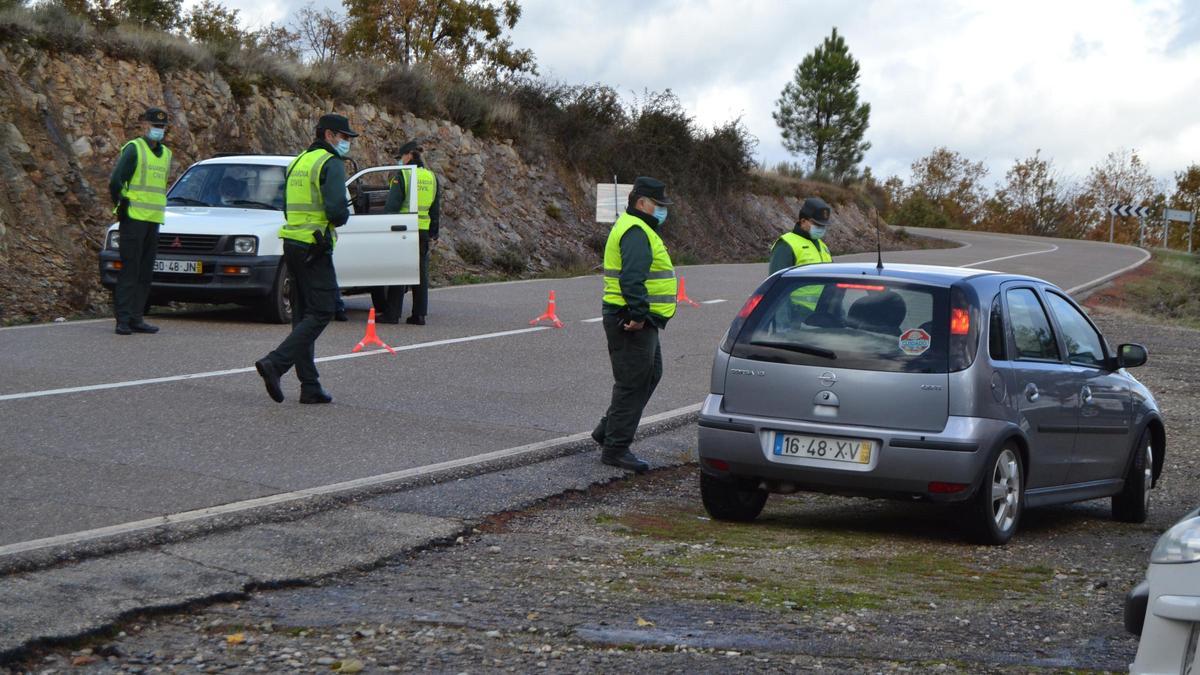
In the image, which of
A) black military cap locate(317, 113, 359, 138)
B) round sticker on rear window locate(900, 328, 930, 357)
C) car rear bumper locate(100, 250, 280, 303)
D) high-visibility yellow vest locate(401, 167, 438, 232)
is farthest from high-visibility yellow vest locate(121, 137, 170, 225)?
round sticker on rear window locate(900, 328, 930, 357)

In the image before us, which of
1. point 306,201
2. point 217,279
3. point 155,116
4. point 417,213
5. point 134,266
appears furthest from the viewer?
point 417,213

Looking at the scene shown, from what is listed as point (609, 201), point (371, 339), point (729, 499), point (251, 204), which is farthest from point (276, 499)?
point (609, 201)

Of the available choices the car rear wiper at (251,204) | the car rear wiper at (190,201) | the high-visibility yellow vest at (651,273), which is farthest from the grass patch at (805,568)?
the car rear wiper at (190,201)

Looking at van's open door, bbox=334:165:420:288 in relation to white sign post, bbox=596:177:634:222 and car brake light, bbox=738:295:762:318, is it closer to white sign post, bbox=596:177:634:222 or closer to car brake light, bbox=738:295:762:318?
car brake light, bbox=738:295:762:318

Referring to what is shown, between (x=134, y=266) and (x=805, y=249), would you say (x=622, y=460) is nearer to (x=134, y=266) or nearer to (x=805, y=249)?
(x=805, y=249)

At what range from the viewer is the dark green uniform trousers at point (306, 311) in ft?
36.2

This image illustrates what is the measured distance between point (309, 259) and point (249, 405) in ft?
3.85

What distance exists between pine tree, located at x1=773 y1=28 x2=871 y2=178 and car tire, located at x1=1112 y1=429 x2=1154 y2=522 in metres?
70.4

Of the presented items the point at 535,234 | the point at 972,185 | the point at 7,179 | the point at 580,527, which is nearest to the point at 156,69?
the point at 7,179

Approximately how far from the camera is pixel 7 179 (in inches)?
782

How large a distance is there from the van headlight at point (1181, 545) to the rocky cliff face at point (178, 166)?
14901mm

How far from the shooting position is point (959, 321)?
7758 mm

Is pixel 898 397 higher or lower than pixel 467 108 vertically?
lower

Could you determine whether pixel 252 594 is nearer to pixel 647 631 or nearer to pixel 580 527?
pixel 647 631
